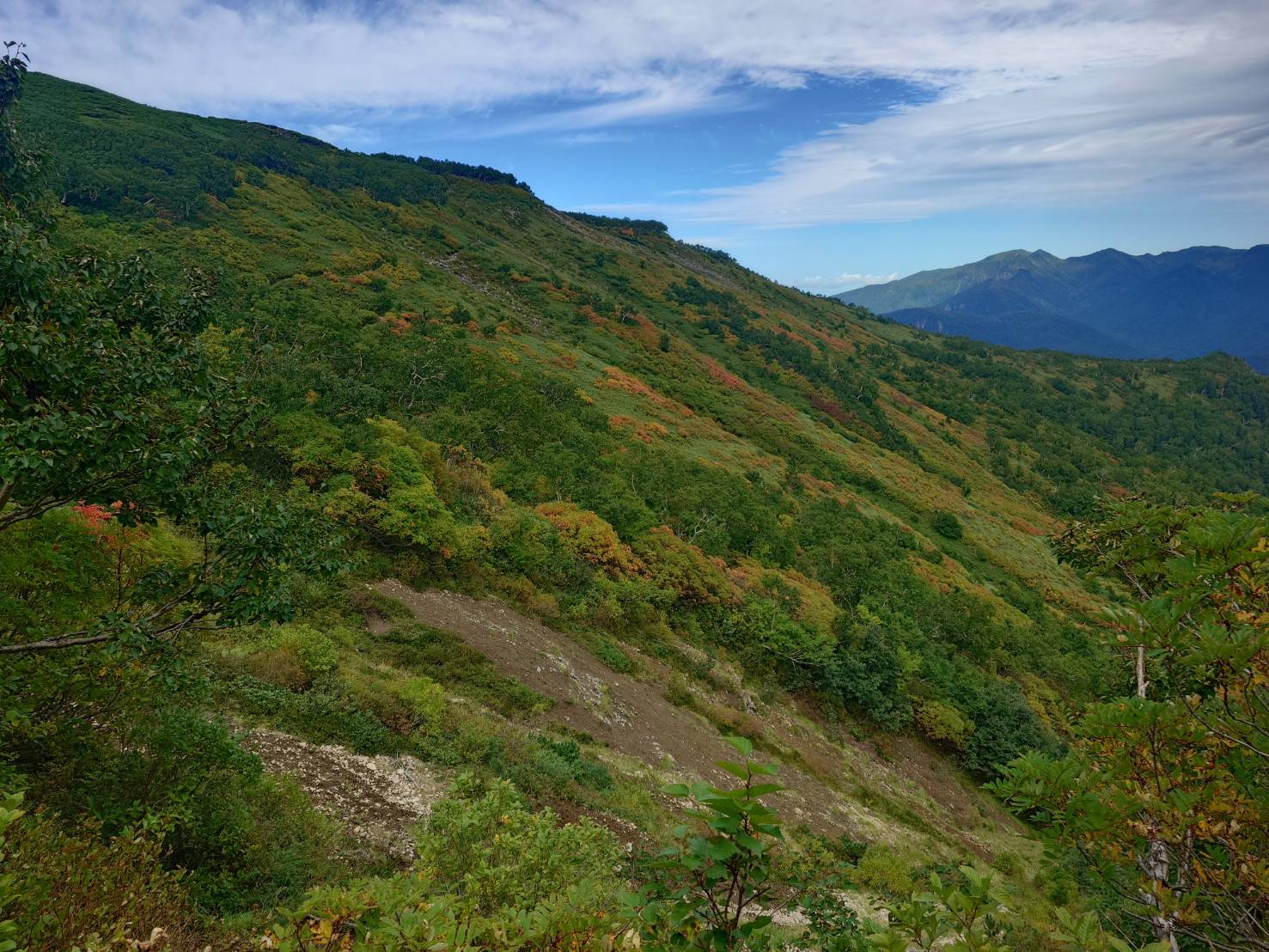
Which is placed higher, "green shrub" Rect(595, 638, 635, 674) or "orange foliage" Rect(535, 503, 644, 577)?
"orange foliage" Rect(535, 503, 644, 577)

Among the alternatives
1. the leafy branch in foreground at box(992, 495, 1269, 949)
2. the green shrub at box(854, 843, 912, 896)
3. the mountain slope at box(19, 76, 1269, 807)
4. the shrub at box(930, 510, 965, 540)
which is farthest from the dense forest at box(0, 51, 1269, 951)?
the shrub at box(930, 510, 965, 540)

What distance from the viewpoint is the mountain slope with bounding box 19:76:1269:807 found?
23.6 m

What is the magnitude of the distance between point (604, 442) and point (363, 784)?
28867 mm

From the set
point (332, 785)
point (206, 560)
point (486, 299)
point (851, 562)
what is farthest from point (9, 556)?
point (486, 299)

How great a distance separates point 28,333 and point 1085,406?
192 m

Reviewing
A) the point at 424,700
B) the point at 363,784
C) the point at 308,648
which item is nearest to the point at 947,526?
the point at 424,700

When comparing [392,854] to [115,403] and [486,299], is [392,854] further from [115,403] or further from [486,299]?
[486,299]

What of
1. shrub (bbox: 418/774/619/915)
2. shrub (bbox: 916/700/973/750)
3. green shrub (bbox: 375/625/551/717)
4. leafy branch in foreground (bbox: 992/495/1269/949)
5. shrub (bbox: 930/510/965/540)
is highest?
leafy branch in foreground (bbox: 992/495/1269/949)

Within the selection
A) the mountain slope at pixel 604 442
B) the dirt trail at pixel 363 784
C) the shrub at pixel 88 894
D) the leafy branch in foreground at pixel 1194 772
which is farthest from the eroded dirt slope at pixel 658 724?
the leafy branch in foreground at pixel 1194 772

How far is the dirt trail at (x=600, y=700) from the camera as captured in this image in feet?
56.2

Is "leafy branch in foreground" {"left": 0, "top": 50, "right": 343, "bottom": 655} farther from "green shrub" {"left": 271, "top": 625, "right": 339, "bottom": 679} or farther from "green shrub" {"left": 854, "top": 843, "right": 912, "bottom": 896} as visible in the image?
"green shrub" {"left": 854, "top": 843, "right": 912, "bottom": 896}

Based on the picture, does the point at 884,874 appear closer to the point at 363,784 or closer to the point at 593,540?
the point at 363,784

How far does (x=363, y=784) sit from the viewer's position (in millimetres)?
10531

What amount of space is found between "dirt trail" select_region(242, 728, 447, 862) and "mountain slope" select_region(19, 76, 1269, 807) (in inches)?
182
